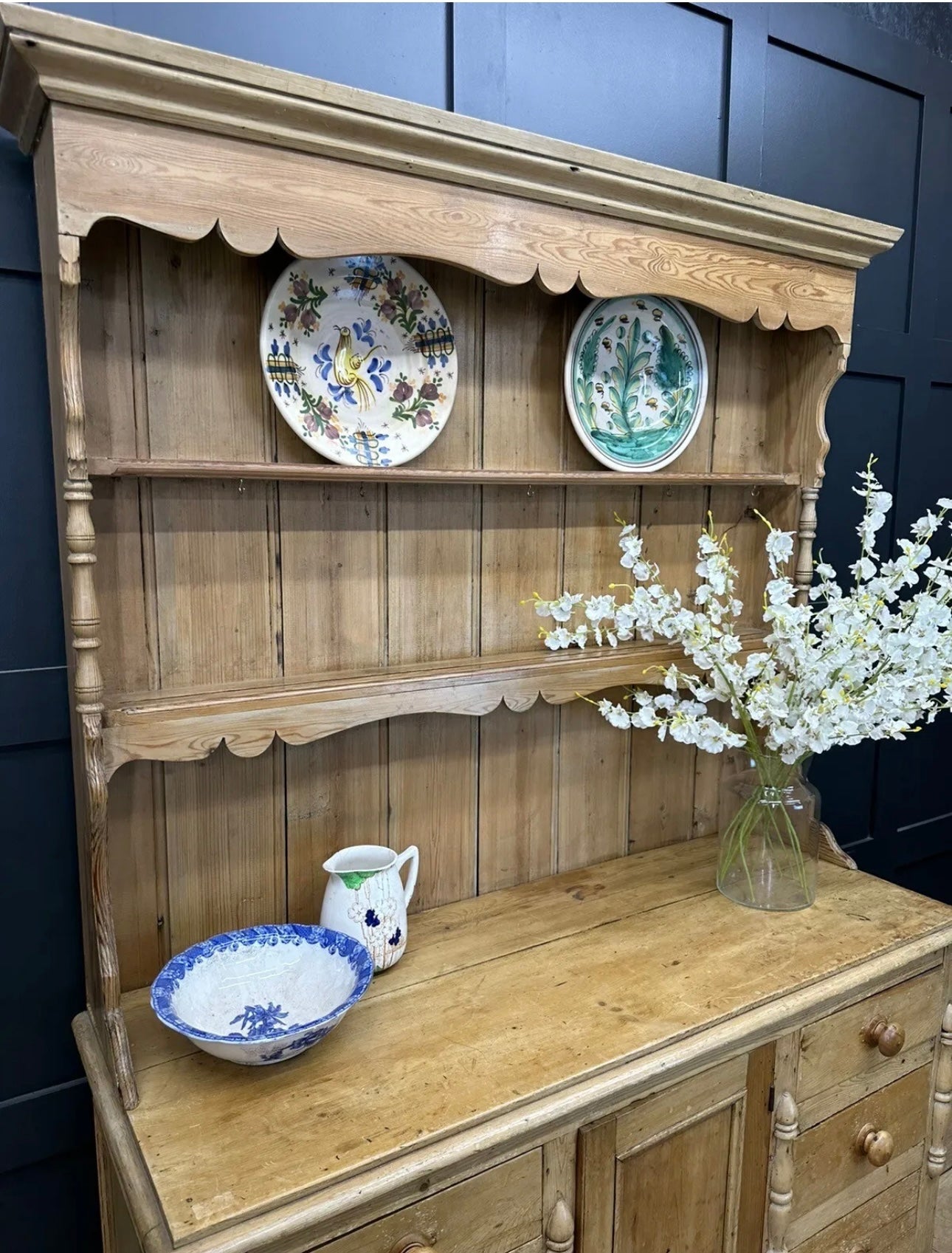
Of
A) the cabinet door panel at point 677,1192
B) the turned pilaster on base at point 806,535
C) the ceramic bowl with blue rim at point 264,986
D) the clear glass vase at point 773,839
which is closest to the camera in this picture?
the ceramic bowl with blue rim at point 264,986

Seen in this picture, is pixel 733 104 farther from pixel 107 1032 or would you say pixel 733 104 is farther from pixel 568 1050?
pixel 107 1032

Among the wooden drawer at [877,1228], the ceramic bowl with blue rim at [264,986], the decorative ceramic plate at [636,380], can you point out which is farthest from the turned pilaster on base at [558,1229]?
the decorative ceramic plate at [636,380]

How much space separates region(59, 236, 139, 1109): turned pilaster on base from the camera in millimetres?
1003

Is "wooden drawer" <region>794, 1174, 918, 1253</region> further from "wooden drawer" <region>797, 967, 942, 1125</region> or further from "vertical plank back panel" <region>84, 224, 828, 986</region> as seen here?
"vertical plank back panel" <region>84, 224, 828, 986</region>

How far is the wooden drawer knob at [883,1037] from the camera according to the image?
138 centimetres

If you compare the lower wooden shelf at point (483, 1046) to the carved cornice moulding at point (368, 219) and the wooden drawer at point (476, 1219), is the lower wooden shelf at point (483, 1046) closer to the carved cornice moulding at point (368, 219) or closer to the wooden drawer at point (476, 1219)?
the wooden drawer at point (476, 1219)

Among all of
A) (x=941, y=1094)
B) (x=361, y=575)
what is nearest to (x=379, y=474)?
(x=361, y=575)

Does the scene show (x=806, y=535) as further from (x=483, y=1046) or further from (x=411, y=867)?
(x=483, y=1046)

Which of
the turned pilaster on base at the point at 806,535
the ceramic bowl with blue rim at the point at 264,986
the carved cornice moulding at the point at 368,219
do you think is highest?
the carved cornice moulding at the point at 368,219

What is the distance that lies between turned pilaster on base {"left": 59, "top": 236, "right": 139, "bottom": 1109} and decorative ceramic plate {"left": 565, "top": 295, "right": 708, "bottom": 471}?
754 mm

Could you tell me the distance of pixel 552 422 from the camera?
4.93 ft

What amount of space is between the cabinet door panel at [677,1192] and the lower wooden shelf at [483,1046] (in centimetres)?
11

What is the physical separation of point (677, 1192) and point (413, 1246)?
423mm

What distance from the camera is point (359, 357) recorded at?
1307 mm
